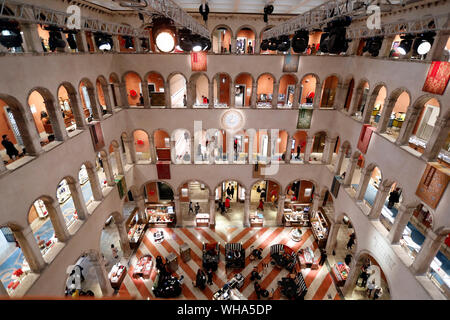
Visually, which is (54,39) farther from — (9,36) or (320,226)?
(320,226)

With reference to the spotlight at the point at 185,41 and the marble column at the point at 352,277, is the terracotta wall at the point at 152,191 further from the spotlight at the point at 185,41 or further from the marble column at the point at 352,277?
the marble column at the point at 352,277

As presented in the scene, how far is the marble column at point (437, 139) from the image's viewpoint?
9.07m

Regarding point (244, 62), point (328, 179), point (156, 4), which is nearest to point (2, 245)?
point (156, 4)

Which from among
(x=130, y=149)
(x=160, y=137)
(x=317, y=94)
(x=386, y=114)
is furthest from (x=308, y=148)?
(x=130, y=149)

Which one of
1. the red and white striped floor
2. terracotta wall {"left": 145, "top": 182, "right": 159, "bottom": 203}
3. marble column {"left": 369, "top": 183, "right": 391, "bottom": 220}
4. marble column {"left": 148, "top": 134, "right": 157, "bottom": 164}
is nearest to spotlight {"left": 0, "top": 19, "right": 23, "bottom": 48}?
marble column {"left": 148, "top": 134, "right": 157, "bottom": 164}

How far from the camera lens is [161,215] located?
790 inches

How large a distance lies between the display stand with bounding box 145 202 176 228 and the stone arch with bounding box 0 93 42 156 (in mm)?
11608

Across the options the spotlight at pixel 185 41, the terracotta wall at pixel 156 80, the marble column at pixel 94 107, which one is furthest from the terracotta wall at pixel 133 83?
the spotlight at pixel 185 41

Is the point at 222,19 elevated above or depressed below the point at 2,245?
above

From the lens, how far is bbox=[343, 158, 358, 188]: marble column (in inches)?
580

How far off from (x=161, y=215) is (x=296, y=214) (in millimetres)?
10824
